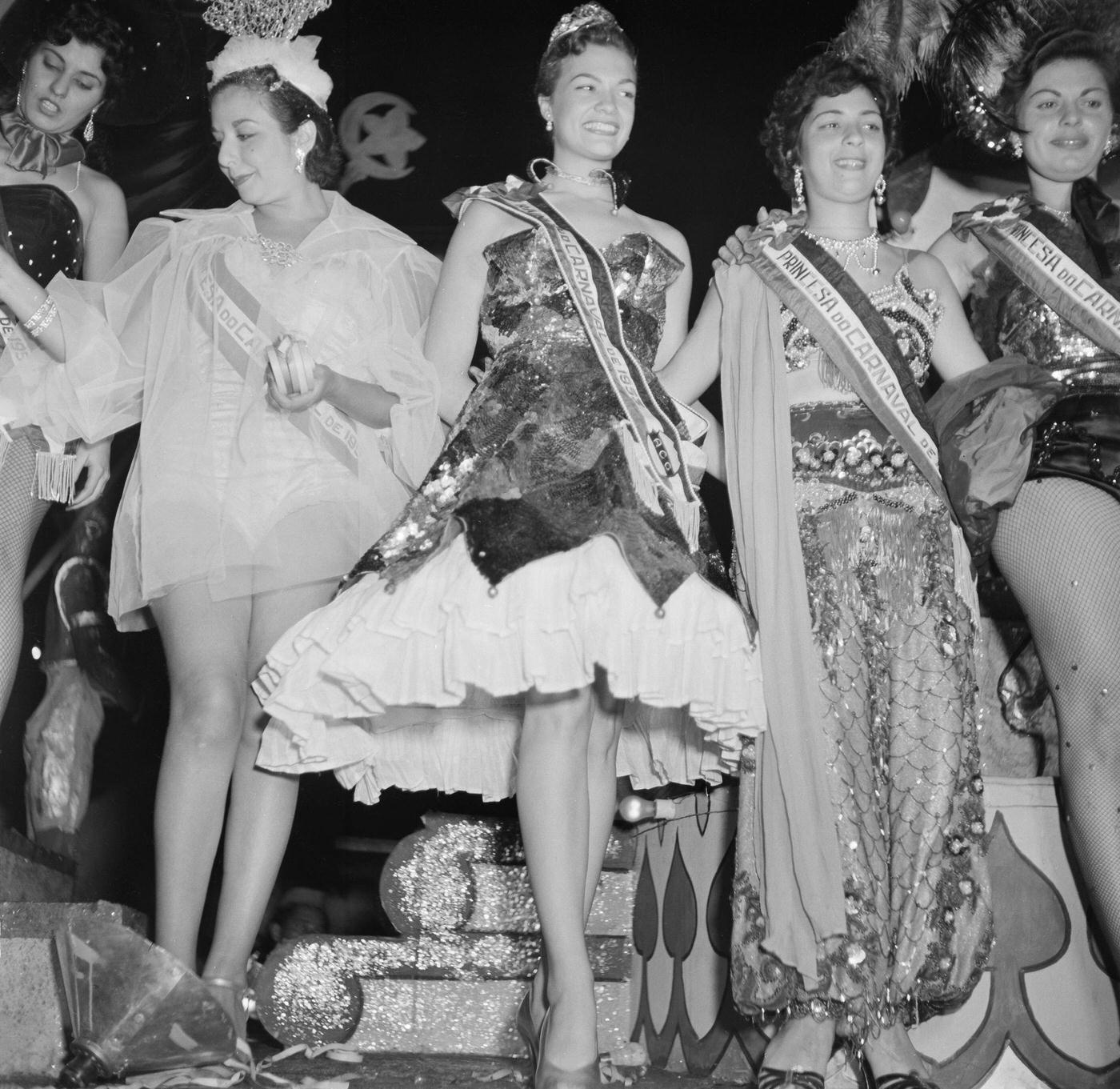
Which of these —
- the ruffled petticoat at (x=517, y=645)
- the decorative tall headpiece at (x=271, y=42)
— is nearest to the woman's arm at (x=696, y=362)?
the ruffled petticoat at (x=517, y=645)

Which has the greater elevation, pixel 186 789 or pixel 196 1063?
pixel 186 789

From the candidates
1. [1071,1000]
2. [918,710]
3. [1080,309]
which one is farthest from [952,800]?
[1080,309]

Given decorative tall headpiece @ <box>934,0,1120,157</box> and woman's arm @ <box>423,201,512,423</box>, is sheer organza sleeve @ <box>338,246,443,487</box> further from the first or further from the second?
decorative tall headpiece @ <box>934,0,1120,157</box>

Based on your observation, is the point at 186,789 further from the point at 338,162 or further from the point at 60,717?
the point at 338,162

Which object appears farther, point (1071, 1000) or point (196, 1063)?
point (1071, 1000)

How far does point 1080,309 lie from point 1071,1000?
1.31 metres

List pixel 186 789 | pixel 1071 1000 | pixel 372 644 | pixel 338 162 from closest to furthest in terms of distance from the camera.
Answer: pixel 372 644, pixel 186 789, pixel 1071 1000, pixel 338 162

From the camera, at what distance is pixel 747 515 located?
9.36 feet

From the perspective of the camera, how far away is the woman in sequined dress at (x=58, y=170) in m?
3.33

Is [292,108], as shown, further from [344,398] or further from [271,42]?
[344,398]

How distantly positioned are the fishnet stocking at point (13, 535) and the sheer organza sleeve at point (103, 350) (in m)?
0.15

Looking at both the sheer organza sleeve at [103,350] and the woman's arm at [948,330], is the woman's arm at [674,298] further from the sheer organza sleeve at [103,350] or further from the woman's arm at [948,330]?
the sheer organza sleeve at [103,350]

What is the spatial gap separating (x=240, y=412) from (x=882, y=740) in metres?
1.30

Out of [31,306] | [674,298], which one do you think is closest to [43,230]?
[31,306]
